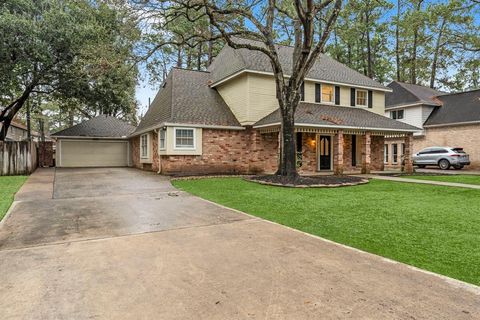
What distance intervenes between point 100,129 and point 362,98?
2009 cm

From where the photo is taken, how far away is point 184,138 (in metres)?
15.3

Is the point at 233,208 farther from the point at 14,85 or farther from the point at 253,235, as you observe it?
the point at 14,85

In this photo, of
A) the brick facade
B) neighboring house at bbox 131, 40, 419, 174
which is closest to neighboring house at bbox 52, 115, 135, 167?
neighboring house at bbox 131, 40, 419, 174

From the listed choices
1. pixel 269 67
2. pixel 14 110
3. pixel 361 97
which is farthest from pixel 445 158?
pixel 14 110

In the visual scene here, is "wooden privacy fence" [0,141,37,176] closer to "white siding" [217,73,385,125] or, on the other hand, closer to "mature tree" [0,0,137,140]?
"mature tree" [0,0,137,140]

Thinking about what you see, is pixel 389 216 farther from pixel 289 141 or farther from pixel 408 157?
pixel 408 157

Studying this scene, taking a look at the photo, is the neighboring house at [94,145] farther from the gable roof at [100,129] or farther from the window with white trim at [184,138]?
the window with white trim at [184,138]

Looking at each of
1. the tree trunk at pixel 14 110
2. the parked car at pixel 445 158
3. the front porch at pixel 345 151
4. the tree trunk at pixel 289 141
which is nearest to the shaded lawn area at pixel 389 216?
the tree trunk at pixel 289 141

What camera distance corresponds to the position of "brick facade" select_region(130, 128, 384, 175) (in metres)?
15.5

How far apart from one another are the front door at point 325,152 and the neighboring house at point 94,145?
1495cm

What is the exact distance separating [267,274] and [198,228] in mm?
2376

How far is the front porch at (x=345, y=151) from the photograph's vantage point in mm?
17047

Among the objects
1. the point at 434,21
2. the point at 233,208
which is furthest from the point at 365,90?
the point at 233,208

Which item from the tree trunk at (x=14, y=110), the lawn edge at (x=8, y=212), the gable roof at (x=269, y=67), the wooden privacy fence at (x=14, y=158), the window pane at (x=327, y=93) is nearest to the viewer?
the lawn edge at (x=8, y=212)
